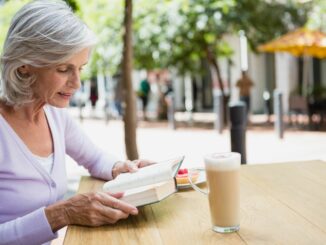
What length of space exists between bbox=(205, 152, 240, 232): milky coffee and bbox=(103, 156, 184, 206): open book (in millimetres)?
171

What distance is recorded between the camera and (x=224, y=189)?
1.46 metres

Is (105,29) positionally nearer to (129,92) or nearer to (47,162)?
(129,92)

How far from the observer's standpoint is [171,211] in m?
1.73

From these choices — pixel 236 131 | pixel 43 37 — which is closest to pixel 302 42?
pixel 236 131

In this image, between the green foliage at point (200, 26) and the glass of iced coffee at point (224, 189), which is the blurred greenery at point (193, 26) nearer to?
the green foliage at point (200, 26)

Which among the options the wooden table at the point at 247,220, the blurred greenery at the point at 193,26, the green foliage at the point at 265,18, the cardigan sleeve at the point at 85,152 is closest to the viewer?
the wooden table at the point at 247,220

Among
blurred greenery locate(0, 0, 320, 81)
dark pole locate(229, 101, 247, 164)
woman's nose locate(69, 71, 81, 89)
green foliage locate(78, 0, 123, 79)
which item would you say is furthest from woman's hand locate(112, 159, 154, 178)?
blurred greenery locate(0, 0, 320, 81)

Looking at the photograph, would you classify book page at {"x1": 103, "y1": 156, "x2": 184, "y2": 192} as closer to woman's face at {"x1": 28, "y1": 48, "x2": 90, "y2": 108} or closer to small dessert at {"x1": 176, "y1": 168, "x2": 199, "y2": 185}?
small dessert at {"x1": 176, "y1": 168, "x2": 199, "y2": 185}

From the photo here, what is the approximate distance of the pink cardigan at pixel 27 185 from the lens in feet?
5.32

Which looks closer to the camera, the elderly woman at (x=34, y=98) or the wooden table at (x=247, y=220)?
the wooden table at (x=247, y=220)

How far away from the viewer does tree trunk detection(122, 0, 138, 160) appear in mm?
6000

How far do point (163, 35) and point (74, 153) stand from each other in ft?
40.3

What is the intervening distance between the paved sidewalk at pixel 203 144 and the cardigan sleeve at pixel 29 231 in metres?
4.64

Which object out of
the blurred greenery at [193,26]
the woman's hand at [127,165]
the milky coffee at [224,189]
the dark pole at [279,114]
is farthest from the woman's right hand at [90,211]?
the blurred greenery at [193,26]
